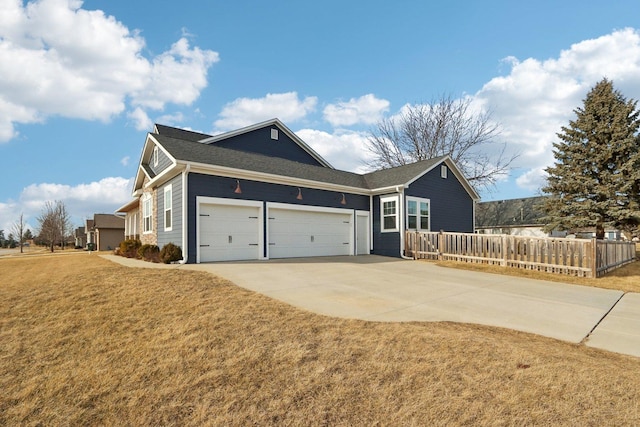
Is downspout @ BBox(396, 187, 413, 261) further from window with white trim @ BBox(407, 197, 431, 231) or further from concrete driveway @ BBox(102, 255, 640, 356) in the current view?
concrete driveway @ BBox(102, 255, 640, 356)

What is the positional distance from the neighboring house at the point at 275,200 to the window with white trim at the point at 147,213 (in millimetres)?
48

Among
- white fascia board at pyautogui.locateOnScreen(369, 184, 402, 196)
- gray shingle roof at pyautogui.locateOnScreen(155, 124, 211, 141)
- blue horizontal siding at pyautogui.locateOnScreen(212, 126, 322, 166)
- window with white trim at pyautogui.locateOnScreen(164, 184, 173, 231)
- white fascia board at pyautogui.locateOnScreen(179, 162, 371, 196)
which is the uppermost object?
gray shingle roof at pyautogui.locateOnScreen(155, 124, 211, 141)

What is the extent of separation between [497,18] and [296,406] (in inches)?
540

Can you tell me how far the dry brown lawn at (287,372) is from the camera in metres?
2.75

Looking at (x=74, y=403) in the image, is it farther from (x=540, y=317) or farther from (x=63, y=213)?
(x=63, y=213)

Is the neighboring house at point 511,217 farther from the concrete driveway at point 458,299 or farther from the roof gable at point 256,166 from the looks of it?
the concrete driveway at point 458,299

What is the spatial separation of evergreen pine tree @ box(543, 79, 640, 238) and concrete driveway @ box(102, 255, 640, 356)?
15.4 metres

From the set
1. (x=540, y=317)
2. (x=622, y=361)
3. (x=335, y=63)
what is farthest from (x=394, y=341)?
(x=335, y=63)

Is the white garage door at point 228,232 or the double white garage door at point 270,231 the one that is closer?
the white garage door at point 228,232

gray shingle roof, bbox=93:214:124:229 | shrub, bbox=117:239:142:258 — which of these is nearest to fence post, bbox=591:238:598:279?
shrub, bbox=117:239:142:258

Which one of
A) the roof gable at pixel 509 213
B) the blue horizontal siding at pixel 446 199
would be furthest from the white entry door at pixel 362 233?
the roof gable at pixel 509 213

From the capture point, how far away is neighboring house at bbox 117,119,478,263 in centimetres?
Answer: 1105

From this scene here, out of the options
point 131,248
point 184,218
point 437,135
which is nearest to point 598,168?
point 437,135

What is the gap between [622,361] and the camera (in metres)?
3.77
